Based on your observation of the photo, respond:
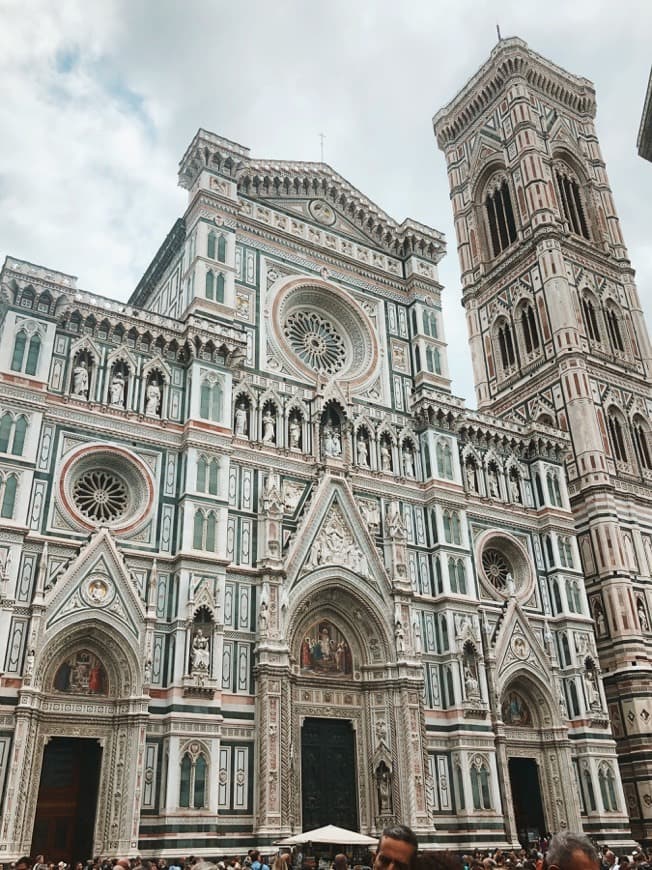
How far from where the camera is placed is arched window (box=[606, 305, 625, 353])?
1608 inches

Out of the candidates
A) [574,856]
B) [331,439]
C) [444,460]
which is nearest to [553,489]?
[444,460]

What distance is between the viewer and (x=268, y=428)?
2712 centimetres

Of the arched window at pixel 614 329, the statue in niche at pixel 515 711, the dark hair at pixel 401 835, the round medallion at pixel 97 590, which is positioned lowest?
the dark hair at pixel 401 835

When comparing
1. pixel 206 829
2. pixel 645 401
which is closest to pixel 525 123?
pixel 645 401

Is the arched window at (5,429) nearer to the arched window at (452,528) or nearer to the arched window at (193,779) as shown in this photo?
the arched window at (193,779)

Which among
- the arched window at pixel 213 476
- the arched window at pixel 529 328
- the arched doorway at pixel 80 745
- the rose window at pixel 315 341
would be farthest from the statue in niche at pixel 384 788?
the arched window at pixel 529 328

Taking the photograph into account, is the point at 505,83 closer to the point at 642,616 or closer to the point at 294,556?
the point at 642,616

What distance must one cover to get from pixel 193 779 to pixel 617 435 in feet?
82.9

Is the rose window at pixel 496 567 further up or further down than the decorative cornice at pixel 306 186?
further down

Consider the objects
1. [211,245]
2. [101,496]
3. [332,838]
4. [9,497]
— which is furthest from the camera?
[211,245]

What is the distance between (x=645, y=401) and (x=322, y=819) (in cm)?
2561

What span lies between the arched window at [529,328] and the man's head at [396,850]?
38.5m

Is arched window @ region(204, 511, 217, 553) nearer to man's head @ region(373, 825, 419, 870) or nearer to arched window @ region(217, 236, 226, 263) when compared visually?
arched window @ region(217, 236, 226, 263)

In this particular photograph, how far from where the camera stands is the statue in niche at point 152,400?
24984mm
